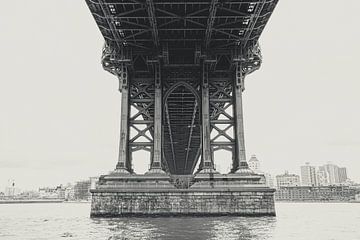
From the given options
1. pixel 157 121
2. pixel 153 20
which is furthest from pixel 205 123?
pixel 153 20

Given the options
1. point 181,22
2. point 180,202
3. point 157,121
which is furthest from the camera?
point 157,121

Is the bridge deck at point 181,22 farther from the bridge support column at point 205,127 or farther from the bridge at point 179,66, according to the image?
the bridge support column at point 205,127

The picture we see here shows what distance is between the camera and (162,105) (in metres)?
36.6

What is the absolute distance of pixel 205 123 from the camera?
3528 cm

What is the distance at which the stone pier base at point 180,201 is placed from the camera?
2995cm

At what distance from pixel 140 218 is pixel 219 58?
17099 mm

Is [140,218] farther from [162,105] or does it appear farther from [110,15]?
[110,15]

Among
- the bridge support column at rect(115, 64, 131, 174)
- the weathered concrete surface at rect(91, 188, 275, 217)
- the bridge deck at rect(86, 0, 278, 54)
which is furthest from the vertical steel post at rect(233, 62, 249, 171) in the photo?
the bridge support column at rect(115, 64, 131, 174)

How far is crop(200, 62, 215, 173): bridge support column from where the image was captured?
33938mm

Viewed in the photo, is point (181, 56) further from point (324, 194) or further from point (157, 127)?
point (324, 194)

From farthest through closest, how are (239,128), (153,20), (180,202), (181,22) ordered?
(239,128), (181,22), (153,20), (180,202)

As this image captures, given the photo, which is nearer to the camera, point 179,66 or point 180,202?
point 180,202

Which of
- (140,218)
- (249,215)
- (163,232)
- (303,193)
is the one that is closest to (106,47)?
(140,218)

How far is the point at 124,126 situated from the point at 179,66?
7647 mm
